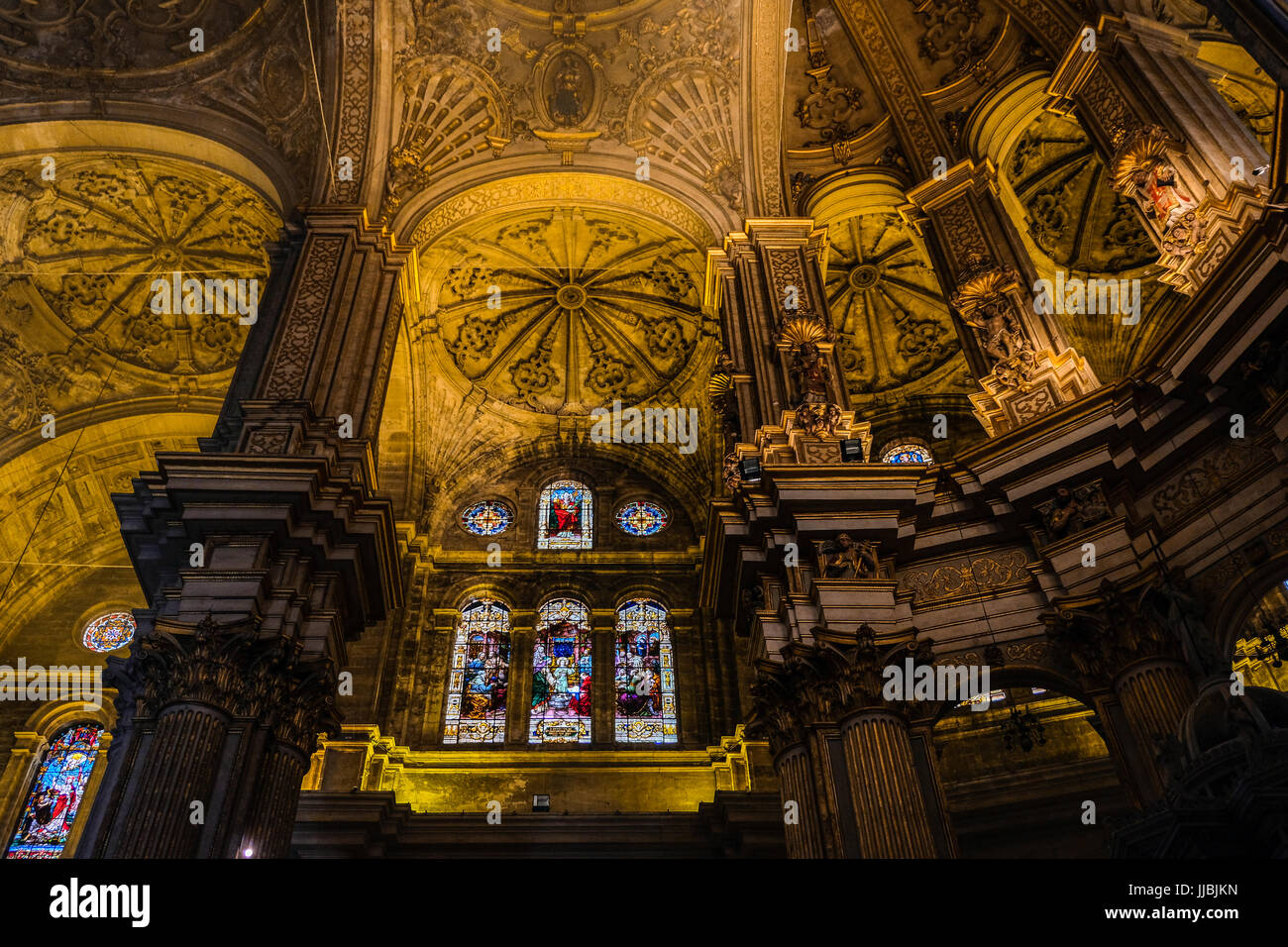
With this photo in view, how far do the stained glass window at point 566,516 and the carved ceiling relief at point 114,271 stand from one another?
6.40m

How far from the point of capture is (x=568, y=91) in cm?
1700

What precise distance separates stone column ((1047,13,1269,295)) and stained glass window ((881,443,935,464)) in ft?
24.0

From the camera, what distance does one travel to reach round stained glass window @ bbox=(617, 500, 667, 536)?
19.6 m

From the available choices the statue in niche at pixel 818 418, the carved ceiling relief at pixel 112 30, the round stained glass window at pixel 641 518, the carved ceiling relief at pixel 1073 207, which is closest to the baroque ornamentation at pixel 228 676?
the statue in niche at pixel 818 418

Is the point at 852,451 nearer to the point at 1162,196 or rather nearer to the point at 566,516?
the point at 1162,196

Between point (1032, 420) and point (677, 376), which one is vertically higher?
point (677, 376)

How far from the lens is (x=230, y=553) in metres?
10.4

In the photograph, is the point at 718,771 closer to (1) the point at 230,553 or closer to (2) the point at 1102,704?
(2) the point at 1102,704

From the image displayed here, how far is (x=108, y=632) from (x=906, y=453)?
14.7 meters

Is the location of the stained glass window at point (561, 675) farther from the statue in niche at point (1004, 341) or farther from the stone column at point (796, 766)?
the statue in niche at point (1004, 341)

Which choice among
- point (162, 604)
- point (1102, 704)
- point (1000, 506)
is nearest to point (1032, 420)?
point (1000, 506)

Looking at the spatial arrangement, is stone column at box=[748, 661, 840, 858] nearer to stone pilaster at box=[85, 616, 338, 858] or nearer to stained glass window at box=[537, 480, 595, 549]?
stone pilaster at box=[85, 616, 338, 858]

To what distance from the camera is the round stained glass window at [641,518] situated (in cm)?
1964
